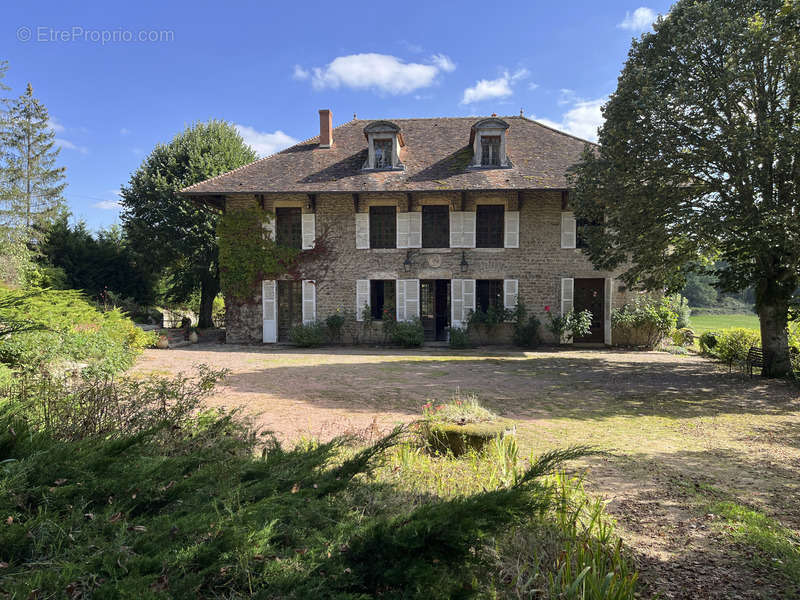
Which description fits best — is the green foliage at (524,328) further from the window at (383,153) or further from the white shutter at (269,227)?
the white shutter at (269,227)

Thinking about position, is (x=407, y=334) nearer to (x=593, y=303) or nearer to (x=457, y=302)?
(x=457, y=302)

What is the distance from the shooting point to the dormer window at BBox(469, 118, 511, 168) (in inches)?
542

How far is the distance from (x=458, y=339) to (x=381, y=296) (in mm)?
2988

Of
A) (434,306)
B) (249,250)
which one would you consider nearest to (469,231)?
→ (434,306)

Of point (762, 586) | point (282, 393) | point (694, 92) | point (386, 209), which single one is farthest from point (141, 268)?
point (762, 586)

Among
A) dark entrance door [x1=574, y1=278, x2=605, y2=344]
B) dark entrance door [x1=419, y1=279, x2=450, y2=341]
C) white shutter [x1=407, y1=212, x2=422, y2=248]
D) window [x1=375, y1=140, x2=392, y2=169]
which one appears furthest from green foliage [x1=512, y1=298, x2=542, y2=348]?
window [x1=375, y1=140, x2=392, y2=169]

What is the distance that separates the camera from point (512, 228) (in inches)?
536

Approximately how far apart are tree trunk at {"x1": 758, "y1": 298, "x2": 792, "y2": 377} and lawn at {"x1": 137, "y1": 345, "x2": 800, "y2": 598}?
0.56m

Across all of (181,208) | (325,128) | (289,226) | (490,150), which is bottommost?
(289,226)

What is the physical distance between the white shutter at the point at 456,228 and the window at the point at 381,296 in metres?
2.37

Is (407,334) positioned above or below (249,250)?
below

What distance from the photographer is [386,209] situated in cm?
1405

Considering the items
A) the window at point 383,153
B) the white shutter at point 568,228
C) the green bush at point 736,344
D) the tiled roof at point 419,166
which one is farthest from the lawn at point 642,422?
the window at point 383,153

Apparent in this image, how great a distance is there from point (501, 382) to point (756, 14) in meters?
7.67
